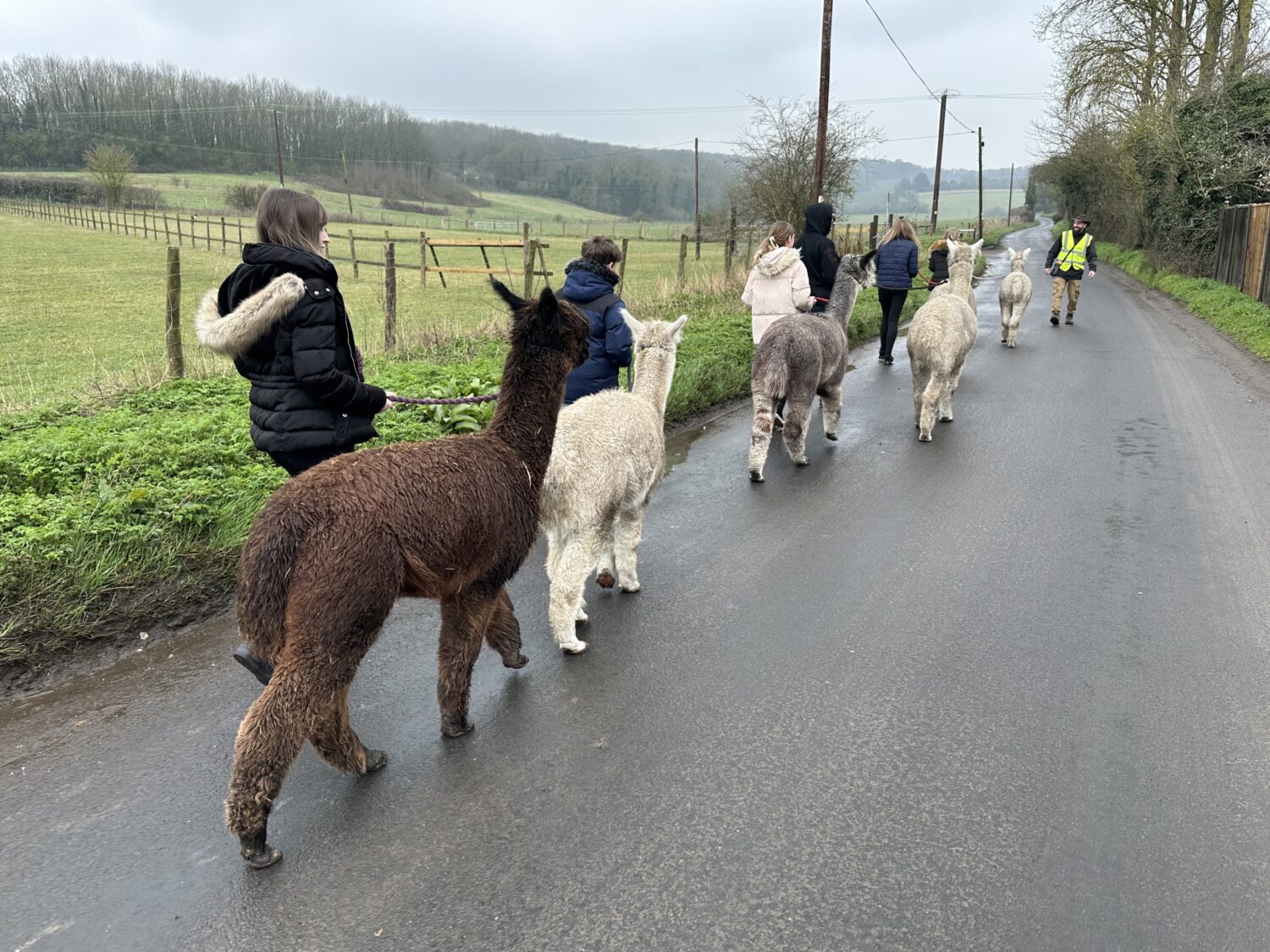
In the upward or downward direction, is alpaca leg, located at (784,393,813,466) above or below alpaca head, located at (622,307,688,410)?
below

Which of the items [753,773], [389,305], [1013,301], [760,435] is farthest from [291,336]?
[1013,301]

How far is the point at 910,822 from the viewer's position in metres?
2.96

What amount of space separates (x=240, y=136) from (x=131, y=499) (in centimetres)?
12931

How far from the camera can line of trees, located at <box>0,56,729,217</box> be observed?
102125mm

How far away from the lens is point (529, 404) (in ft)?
11.4

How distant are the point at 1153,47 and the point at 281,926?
128 ft

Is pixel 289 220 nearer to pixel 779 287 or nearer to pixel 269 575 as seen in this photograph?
pixel 269 575

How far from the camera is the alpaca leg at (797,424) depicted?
737 cm

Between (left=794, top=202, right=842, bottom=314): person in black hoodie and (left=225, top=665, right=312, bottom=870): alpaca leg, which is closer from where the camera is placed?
(left=225, top=665, right=312, bottom=870): alpaca leg

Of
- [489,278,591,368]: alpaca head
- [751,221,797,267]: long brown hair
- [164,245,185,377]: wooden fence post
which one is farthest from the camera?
[164,245,185,377]: wooden fence post

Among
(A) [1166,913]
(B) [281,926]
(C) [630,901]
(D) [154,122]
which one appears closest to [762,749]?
(C) [630,901]

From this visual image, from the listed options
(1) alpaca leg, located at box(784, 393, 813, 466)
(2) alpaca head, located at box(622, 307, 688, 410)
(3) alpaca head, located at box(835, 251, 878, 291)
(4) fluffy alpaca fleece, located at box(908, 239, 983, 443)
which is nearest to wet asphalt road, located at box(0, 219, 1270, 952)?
(2) alpaca head, located at box(622, 307, 688, 410)

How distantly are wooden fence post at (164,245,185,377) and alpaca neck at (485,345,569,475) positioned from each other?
6704mm

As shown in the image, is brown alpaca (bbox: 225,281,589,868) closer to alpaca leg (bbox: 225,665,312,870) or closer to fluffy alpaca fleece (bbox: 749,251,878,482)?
alpaca leg (bbox: 225,665,312,870)
